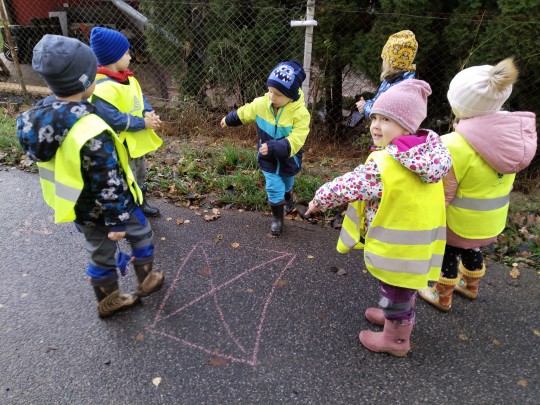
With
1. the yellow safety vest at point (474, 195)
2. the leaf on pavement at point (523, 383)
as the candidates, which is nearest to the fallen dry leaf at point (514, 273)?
the yellow safety vest at point (474, 195)

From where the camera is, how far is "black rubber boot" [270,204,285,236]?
3.53 metres

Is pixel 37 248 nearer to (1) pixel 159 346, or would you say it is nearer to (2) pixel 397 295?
(1) pixel 159 346

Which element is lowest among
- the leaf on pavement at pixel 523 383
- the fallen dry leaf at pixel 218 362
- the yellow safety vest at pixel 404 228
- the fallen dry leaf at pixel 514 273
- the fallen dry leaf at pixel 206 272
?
the fallen dry leaf at pixel 206 272

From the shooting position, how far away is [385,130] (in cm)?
196

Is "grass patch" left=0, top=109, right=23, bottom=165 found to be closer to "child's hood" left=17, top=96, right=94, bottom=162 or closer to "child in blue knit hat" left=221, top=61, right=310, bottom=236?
"child in blue knit hat" left=221, top=61, right=310, bottom=236

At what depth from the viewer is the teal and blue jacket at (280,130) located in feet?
10.5

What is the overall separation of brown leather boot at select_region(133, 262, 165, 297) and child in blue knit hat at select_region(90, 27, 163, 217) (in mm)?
938

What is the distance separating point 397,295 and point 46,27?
996 cm

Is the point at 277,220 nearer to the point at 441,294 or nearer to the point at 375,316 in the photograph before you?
the point at 375,316

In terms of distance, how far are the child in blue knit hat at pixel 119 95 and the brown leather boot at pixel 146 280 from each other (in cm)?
94

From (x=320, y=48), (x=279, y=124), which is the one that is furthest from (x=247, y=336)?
(x=320, y=48)

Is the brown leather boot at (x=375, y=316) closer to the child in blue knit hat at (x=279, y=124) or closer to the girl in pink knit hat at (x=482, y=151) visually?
the girl in pink knit hat at (x=482, y=151)

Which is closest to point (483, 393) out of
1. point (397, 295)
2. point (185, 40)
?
point (397, 295)

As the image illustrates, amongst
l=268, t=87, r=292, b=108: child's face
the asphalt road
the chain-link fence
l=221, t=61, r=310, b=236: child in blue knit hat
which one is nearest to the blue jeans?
l=221, t=61, r=310, b=236: child in blue knit hat
